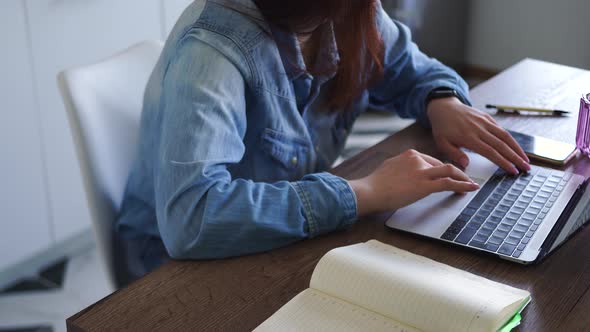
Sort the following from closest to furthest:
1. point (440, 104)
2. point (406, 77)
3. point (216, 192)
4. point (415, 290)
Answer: point (415, 290) → point (216, 192) → point (440, 104) → point (406, 77)

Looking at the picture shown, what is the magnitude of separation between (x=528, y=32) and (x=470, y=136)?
2.76m

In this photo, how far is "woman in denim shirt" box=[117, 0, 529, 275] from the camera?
94cm

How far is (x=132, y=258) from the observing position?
122 cm

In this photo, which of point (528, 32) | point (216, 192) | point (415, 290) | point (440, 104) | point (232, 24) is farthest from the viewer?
point (528, 32)

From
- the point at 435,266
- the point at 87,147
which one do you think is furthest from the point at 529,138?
the point at 87,147

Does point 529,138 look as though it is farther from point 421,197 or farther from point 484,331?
point 484,331

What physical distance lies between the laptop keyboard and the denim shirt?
15 centimetres

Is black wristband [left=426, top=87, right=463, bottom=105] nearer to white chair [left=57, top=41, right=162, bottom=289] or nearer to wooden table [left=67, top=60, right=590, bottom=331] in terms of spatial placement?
wooden table [left=67, top=60, right=590, bottom=331]

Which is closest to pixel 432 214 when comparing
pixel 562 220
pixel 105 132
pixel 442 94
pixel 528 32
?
pixel 562 220

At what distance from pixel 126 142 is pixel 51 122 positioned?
981 millimetres

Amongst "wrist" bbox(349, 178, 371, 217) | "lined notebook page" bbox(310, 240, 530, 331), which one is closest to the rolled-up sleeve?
"wrist" bbox(349, 178, 371, 217)

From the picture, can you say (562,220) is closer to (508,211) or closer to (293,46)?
(508,211)

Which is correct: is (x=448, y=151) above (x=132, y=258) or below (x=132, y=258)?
above

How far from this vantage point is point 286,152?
46.0 inches
